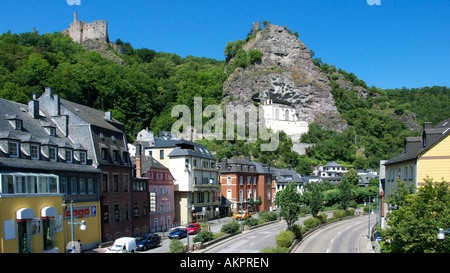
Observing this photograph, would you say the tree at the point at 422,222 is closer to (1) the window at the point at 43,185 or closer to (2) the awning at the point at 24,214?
(2) the awning at the point at 24,214

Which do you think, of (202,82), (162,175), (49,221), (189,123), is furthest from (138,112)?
(49,221)

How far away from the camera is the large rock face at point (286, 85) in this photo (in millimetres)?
145000

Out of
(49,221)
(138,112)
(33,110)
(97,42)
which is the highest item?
(97,42)

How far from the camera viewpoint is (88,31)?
175 m

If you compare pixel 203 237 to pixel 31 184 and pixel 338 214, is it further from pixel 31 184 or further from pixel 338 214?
pixel 338 214

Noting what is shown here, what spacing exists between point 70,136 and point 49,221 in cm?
1022

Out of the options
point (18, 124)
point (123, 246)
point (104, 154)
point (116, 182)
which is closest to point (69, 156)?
point (18, 124)

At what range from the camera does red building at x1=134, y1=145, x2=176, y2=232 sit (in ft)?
150

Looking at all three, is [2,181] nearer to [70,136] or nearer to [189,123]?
[70,136]

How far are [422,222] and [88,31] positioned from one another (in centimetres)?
17975

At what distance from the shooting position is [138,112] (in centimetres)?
12700

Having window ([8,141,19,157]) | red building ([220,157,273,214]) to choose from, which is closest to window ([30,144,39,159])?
window ([8,141,19,157])

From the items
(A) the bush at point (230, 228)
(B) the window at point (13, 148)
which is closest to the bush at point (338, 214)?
(A) the bush at point (230, 228)

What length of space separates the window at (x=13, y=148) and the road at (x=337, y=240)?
23.2 metres
